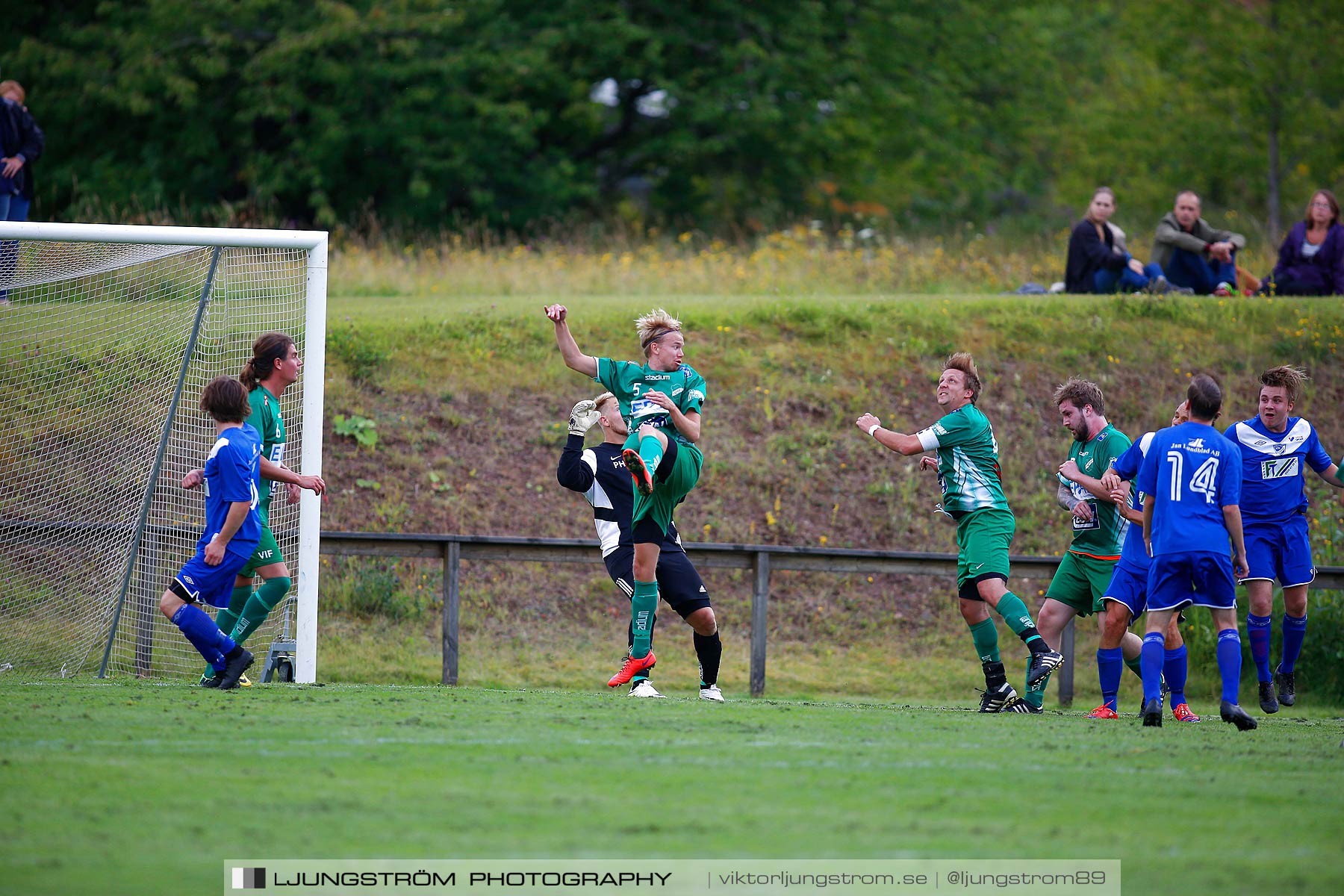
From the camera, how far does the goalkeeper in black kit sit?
320 inches

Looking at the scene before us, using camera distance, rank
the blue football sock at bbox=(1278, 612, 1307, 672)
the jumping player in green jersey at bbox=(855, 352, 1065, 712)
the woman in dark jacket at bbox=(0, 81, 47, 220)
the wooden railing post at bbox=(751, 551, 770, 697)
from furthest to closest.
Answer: the woman in dark jacket at bbox=(0, 81, 47, 220) < the wooden railing post at bbox=(751, 551, 770, 697) < the blue football sock at bbox=(1278, 612, 1307, 672) < the jumping player in green jersey at bbox=(855, 352, 1065, 712)

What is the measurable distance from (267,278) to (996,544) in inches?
215

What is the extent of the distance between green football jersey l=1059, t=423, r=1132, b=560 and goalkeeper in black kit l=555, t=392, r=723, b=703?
2.42 metres

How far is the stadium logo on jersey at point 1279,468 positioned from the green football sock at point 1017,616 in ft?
7.26

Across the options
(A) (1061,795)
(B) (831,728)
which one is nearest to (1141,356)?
(B) (831,728)

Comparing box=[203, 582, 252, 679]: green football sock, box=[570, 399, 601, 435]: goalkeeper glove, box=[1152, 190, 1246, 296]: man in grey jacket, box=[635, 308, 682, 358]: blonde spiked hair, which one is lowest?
box=[203, 582, 252, 679]: green football sock

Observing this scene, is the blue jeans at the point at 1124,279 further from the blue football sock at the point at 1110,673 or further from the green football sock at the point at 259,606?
the green football sock at the point at 259,606

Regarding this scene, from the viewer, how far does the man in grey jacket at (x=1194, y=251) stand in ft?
52.0

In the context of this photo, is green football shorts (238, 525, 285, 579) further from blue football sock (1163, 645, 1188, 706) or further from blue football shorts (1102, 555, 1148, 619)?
blue football sock (1163, 645, 1188, 706)

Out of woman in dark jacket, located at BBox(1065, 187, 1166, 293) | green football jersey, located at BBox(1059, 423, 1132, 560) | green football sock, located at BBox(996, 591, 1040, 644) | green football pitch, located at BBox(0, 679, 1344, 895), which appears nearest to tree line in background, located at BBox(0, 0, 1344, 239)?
woman in dark jacket, located at BBox(1065, 187, 1166, 293)

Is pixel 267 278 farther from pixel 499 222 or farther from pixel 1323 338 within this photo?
pixel 499 222

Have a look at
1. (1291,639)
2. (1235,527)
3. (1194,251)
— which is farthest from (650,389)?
(1194,251)

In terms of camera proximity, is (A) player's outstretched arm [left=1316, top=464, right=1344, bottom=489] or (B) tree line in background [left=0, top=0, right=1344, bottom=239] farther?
(B) tree line in background [left=0, top=0, right=1344, bottom=239]

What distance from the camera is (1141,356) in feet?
49.5
